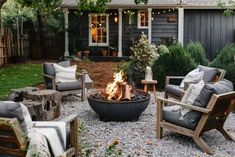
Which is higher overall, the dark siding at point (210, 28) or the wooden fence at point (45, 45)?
the dark siding at point (210, 28)

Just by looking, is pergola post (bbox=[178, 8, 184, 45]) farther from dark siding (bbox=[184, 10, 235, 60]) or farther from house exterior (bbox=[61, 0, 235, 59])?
dark siding (bbox=[184, 10, 235, 60])

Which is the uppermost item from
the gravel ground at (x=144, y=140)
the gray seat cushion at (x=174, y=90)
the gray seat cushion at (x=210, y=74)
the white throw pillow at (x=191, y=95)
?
the gray seat cushion at (x=210, y=74)

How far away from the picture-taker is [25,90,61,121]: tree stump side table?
307 inches

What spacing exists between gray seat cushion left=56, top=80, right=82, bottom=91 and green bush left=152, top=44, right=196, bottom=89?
2625 mm

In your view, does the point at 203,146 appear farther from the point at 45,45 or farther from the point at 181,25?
the point at 45,45

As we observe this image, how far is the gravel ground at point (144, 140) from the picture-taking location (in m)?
6.29

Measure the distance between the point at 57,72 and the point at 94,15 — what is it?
1059 cm

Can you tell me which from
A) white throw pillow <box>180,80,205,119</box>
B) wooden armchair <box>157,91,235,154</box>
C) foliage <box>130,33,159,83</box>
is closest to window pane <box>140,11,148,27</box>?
foliage <box>130,33,159,83</box>

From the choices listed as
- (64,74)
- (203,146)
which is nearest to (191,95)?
(203,146)

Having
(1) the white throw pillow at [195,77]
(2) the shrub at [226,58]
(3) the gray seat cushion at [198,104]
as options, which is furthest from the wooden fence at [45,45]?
(3) the gray seat cushion at [198,104]

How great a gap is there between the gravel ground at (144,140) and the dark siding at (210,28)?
11.9 m

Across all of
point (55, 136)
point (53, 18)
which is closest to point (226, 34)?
point (53, 18)

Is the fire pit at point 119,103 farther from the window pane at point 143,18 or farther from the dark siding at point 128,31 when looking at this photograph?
the window pane at point 143,18

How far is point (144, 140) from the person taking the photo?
690cm
